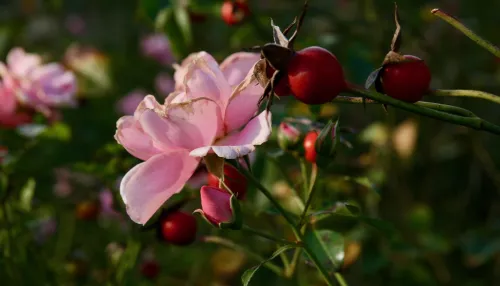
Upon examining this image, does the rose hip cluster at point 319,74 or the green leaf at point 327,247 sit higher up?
the rose hip cluster at point 319,74

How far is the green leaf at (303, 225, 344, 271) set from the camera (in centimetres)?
84

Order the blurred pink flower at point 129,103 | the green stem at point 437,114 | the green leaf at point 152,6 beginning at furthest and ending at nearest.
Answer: the blurred pink flower at point 129,103 → the green leaf at point 152,6 → the green stem at point 437,114

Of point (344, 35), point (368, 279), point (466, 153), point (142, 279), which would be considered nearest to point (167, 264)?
point (142, 279)

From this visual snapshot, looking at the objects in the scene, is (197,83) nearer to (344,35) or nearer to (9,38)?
(344,35)

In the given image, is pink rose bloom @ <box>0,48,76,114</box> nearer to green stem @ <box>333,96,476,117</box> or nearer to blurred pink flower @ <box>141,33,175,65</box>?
green stem @ <box>333,96,476,117</box>

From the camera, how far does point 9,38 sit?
277cm

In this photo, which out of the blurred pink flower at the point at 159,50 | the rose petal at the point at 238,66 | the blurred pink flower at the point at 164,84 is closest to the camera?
the rose petal at the point at 238,66

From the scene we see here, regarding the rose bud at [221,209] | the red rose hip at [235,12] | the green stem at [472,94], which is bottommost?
the red rose hip at [235,12]

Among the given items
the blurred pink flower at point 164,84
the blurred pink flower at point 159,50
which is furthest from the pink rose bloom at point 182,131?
the blurred pink flower at point 159,50

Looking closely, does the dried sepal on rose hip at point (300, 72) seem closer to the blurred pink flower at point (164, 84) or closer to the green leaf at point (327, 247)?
the green leaf at point (327, 247)

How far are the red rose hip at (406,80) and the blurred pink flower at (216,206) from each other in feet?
0.60

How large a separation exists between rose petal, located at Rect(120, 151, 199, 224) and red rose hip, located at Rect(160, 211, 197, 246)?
0.58 ft

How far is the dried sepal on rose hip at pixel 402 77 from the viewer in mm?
612

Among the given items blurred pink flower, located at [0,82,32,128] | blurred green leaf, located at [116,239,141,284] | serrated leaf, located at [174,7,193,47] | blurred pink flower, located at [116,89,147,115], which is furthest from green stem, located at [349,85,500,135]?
blurred pink flower, located at [116,89,147,115]
